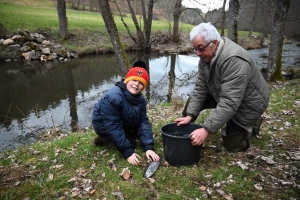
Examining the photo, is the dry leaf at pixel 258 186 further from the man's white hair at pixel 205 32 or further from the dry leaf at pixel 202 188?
the man's white hair at pixel 205 32

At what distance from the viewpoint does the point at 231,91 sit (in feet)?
10.6

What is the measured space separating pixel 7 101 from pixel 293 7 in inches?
1437

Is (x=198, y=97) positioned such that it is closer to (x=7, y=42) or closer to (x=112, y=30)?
(x=112, y=30)

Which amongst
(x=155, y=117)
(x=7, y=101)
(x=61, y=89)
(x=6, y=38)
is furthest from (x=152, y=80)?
(x=6, y=38)

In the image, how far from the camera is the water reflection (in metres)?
7.83

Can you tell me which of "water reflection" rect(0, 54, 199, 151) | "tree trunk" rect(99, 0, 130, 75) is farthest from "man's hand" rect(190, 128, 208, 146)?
"tree trunk" rect(99, 0, 130, 75)

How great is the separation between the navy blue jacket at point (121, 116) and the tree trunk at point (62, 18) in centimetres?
1985

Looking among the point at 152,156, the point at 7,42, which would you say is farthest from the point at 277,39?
the point at 7,42

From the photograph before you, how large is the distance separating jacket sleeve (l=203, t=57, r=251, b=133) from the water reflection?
18.6 feet

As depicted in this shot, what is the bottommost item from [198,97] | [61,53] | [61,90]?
[61,90]

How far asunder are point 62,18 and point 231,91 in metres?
21.3

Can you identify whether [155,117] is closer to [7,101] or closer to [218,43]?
[218,43]

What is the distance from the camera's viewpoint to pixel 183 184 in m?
3.27

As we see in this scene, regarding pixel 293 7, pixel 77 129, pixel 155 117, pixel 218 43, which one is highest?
pixel 293 7
